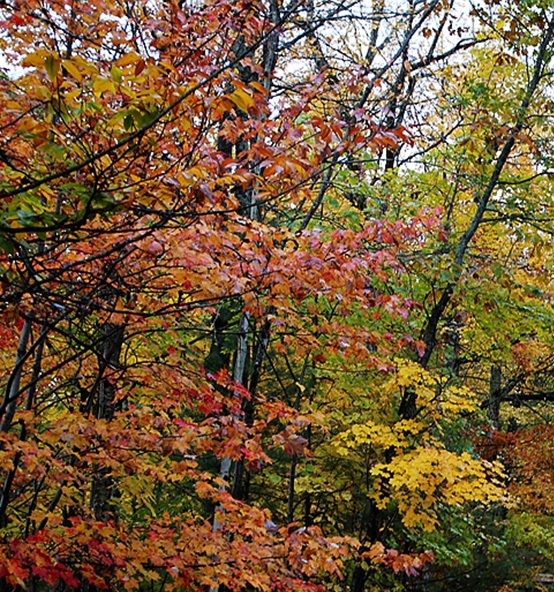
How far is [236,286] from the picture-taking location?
337 cm

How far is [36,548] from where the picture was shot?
347 cm

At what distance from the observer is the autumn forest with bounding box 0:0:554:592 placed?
2.63m

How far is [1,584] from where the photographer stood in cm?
389

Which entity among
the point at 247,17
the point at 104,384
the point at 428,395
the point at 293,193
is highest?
the point at 247,17

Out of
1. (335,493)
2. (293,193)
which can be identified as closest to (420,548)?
(335,493)

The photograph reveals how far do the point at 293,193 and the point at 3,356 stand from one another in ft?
10.8

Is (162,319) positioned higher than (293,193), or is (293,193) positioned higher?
(293,193)

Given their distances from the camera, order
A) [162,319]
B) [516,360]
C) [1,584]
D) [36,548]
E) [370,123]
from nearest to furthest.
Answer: [370,123] < [36,548] < [1,584] < [162,319] < [516,360]

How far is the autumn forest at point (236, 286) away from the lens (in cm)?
263

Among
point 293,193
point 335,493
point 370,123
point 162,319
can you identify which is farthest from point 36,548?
point 335,493

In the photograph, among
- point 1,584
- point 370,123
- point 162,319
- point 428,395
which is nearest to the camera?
point 370,123

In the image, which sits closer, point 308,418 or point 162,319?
point 308,418

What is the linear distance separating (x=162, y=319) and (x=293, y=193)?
6.55 ft

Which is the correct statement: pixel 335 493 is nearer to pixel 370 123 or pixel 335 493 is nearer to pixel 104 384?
pixel 104 384
